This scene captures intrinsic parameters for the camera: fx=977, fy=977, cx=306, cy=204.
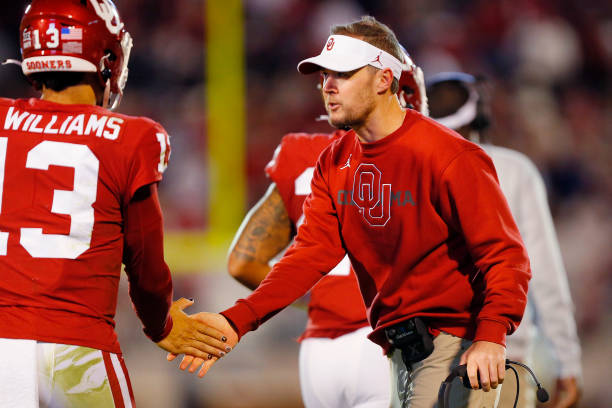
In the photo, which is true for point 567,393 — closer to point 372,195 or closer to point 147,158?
point 372,195

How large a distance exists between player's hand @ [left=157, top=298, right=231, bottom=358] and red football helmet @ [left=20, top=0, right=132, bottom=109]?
0.81 m

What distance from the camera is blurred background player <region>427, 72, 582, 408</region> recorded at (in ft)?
14.8

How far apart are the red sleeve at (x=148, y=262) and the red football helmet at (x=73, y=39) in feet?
1.51

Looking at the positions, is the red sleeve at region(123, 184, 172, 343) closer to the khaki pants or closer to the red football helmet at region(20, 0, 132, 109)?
the red football helmet at region(20, 0, 132, 109)

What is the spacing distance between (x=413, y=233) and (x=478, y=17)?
26.5 ft

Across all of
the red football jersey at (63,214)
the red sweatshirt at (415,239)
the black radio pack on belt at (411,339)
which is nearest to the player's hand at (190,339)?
the red sweatshirt at (415,239)

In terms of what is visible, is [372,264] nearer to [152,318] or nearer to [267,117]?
[152,318]

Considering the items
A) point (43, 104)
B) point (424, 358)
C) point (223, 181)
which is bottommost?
point (223, 181)

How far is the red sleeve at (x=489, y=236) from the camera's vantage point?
3.04m

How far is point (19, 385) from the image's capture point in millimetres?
2836

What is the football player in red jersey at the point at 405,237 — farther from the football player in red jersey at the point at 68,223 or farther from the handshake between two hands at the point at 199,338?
the football player in red jersey at the point at 68,223

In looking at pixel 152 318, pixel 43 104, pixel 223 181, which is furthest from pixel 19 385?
pixel 223 181

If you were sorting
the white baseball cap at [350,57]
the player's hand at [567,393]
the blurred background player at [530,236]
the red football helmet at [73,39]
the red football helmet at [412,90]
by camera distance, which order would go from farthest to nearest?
the player's hand at [567,393]
the blurred background player at [530,236]
the red football helmet at [412,90]
the white baseball cap at [350,57]
the red football helmet at [73,39]

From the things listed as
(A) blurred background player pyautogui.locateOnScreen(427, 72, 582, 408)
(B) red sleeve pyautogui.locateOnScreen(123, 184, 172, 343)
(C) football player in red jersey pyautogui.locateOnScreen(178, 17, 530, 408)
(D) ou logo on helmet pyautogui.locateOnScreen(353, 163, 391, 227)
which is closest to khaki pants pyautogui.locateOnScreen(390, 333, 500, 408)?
(C) football player in red jersey pyautogui.locateOnScreen(178, 17, 530, 408)
